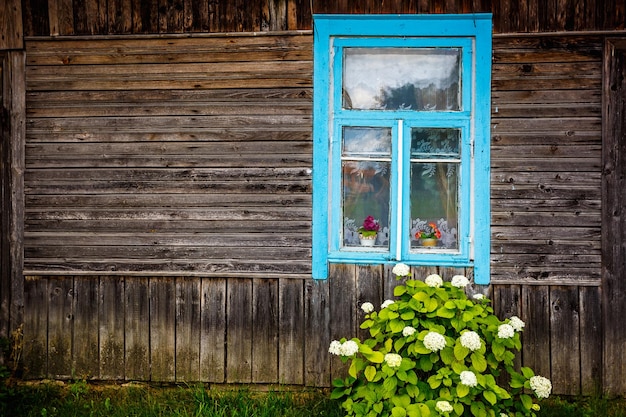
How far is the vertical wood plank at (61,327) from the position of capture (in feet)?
14.4

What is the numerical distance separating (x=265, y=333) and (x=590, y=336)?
2.45 meters

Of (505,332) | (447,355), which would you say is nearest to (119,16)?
(447,355)

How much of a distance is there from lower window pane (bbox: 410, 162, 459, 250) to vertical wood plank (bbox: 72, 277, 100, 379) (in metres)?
2.63

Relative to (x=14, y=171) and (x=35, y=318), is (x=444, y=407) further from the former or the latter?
(x=14, y=171)

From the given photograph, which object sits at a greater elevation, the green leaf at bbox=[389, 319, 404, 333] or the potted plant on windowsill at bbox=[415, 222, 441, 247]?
the potted plant on windowsill at bbox=[415, 222, 441, 247]

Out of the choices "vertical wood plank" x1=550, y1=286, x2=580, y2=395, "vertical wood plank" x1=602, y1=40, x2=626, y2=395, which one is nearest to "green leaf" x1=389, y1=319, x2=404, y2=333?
"vertical wood plank" x1=550, y1=286, x2=580, y2=395

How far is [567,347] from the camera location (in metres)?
4.09

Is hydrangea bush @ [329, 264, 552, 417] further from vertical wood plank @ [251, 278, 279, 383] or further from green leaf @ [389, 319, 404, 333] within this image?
vertical wood plank @ [251, 278, 279, 383]

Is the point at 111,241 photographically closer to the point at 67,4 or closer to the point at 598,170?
the point at 67,4

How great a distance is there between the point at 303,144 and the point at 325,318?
135 centimetres

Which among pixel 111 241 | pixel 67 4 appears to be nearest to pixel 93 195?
pixel 111 241

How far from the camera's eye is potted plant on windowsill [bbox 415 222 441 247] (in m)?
4.20

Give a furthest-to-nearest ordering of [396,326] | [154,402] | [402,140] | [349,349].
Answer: [402,140], [154,402], [396,326], [349,349]

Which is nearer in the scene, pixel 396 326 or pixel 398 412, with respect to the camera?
pixel 398 412
